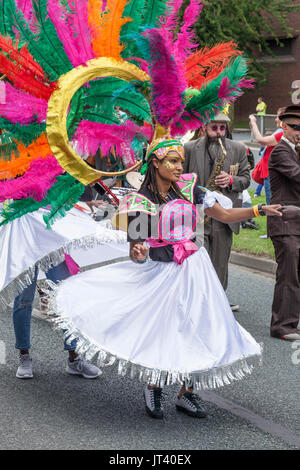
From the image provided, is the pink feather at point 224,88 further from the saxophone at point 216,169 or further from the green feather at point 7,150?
the saxophone at point 216,169

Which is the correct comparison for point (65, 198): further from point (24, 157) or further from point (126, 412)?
point (126, 412)

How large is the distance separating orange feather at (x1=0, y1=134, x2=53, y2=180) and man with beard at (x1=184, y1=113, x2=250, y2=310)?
2.62 m

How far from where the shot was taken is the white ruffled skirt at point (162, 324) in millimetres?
4160

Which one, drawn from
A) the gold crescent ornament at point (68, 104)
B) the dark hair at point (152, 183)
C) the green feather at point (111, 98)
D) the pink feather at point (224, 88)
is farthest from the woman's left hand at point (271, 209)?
the gold crescent ornament at point (68, 104)

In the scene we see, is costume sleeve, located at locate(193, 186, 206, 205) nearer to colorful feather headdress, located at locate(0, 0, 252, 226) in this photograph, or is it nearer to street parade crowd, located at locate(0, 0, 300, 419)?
street parade crowd, located at locate(0, 0, 300, 419)

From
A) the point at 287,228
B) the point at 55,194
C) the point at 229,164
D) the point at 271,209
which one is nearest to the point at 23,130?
the point at 55,194

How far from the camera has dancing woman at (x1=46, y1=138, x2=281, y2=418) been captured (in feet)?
13.7

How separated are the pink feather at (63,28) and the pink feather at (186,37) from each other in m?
0.61

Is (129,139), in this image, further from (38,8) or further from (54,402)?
(54,402)

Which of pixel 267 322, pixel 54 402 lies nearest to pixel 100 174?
pixel 54 402

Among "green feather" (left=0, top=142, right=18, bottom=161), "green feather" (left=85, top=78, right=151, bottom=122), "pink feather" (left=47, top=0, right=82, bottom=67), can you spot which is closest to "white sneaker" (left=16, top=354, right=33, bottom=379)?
"green feather" (left=0, top=142, right=18, bottom=161)

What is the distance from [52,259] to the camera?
200 inches

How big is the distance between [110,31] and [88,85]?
0.34 m

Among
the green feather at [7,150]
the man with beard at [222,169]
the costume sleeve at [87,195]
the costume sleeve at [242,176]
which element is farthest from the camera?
the costume sleeve at [242,176]
